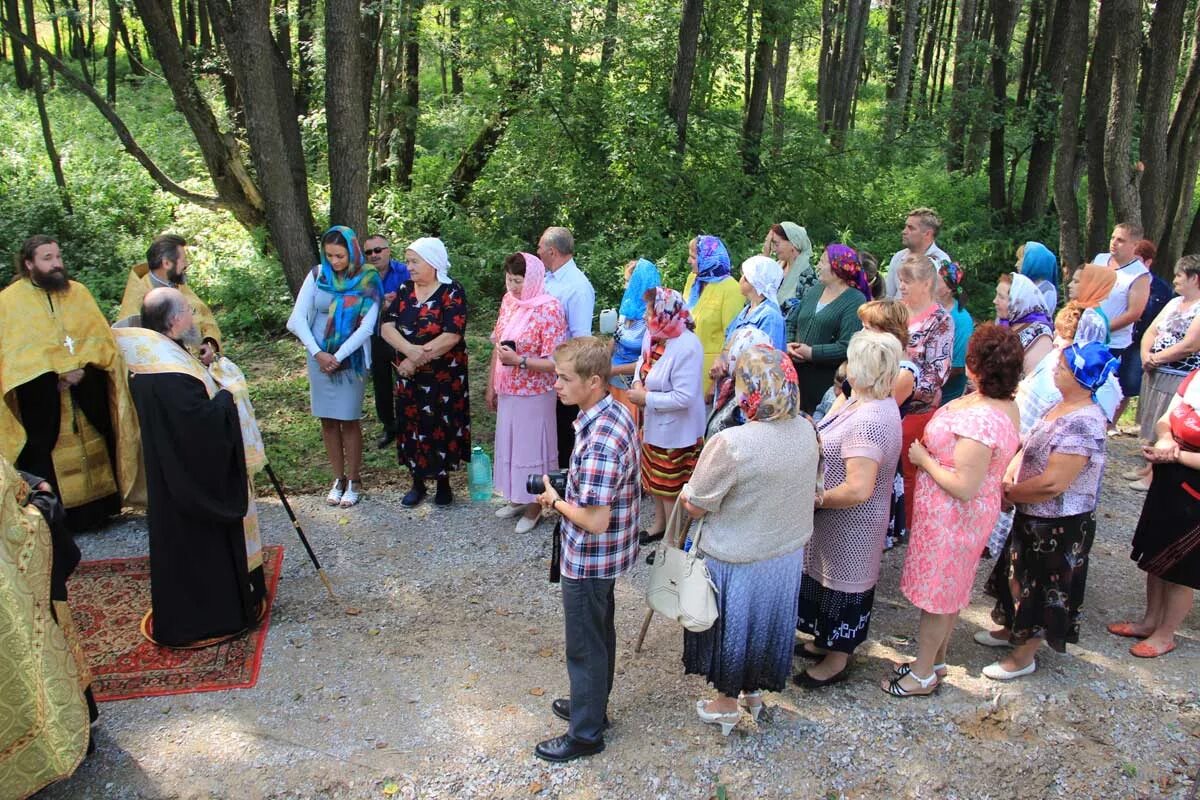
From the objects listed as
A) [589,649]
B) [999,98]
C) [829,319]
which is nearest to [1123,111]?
[999,98]

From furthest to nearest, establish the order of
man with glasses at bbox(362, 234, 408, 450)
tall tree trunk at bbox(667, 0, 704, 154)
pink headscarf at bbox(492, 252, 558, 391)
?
tall tree trunk at bbox(667, 0, 704, 154)
man with glasses at bbox(362, 234, 408, 450)
pink headscarf at bbox(492, 252, 558, 391)

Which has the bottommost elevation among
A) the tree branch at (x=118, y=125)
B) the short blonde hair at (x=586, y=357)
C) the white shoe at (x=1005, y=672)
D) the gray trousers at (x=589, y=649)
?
the white shoe at (x=1005, y=672)

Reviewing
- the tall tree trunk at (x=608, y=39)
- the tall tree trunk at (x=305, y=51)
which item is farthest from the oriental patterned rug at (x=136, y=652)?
the tall tree trunk at (x=305, y=51)

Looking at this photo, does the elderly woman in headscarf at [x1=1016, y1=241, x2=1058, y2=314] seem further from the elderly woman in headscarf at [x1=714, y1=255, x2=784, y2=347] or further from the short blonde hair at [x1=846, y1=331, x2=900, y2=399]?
the short blonde hair at [x1=846, y1=331, x2=900, y2=399]

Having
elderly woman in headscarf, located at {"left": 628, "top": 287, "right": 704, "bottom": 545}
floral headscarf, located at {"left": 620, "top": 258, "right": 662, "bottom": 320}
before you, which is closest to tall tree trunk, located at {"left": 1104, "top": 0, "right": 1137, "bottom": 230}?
floral headscarf, located at {"left": 620, "top": 258, "right": 662, "bottom": 320}

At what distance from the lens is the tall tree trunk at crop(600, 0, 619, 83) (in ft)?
40.8

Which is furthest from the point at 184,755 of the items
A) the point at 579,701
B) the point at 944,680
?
the point at 944,680

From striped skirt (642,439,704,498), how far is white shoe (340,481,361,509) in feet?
7.24

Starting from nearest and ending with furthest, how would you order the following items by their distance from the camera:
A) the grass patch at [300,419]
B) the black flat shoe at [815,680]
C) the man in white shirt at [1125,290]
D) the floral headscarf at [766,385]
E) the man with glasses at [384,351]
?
the floral headscarf at [766,385] → the black flat shoe at [815,680] → the grass patch at [300,419] → the man in white shirt at [1125,290] → the man with glasses at [384,351]

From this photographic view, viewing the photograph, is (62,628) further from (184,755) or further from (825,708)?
(825,708)

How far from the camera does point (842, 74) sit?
18125 millimetres

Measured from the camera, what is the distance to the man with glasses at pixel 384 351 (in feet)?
23.3

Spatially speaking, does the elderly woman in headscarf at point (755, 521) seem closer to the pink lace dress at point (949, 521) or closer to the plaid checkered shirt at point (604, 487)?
the plaid checkered shirt at point (604, 487)

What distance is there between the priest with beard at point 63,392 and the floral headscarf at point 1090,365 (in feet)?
17.9
